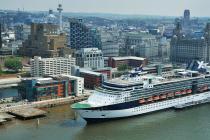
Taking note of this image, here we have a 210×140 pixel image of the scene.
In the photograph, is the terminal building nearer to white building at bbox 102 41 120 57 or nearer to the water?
the water

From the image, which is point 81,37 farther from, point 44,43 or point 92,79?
point 92,79

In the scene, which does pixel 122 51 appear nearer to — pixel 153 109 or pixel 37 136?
pixel 153 109

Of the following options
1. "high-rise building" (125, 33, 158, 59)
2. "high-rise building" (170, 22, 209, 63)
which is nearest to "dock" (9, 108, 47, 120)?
"high-rise building" (170, 22, 209, 63)

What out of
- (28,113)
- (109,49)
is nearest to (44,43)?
(109,49)

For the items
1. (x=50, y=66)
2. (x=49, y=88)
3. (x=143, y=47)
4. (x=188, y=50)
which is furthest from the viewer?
(x=143, y=47)

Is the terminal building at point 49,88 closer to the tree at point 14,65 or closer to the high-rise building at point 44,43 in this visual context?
the tree at point 14,65

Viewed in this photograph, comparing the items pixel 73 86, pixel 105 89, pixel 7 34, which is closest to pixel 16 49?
pixel 7 34
